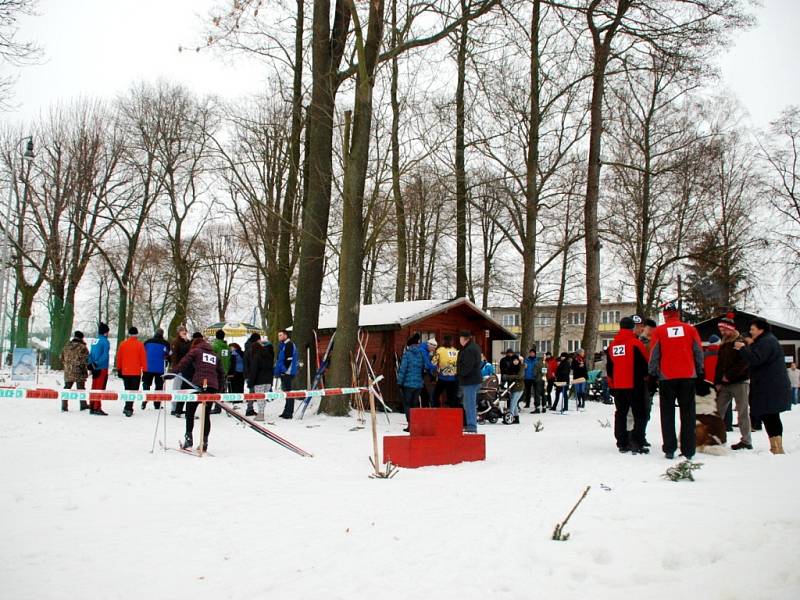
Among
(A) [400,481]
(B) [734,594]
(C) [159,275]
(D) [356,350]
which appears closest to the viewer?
(B) [734,594]

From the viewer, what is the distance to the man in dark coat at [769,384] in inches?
318

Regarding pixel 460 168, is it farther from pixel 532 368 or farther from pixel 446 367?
pixel 446 367

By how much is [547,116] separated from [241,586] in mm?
18678

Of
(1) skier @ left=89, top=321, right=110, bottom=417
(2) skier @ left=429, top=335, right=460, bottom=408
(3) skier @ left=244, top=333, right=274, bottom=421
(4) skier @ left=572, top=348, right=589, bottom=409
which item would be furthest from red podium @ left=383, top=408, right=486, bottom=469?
(4) skier @ left=572, top=348, right=589, bottom=409

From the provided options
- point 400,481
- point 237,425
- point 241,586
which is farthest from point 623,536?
point 237,425

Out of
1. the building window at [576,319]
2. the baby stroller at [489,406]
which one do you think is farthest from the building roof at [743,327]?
the building window at [576,319]

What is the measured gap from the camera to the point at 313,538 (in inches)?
192

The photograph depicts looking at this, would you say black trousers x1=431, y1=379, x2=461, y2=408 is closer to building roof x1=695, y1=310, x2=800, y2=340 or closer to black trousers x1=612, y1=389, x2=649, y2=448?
black trousers x1=612, y1=389, x2=649, y2=448

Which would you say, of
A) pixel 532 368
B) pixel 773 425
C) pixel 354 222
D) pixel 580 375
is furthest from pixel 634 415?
pixel 580 375

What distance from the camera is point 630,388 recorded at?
870 cm

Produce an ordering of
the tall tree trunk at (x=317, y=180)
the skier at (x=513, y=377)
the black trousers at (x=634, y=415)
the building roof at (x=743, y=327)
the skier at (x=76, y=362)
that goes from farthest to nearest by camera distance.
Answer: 1. the building roof at (x=743, y=327)
2. the tall tree trunk at (x=317, y=180)
3. the skier at (x=513, y=377)
4. the skier at (x=76, y=362)
5. the black trousers at (x=634, y=415)

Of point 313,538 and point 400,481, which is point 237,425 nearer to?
point 400,481

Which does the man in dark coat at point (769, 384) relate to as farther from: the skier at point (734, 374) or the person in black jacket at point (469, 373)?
the person in black jacket at point (469, 373)

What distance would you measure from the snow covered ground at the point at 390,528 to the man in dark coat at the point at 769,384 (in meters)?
0.36
